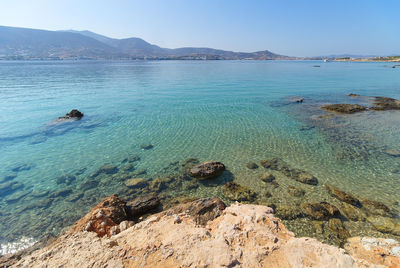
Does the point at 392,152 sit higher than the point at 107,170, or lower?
higher

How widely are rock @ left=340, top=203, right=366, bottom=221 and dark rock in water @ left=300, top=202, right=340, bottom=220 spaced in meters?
0.42

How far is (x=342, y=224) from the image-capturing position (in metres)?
7.27

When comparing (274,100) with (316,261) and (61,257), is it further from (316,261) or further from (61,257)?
(61,257)

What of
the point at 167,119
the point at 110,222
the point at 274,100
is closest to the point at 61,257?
the point at 110,222

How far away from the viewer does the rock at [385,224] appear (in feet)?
22.6

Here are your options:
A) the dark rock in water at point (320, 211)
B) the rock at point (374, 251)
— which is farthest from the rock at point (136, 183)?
the rock at point (374, 251)

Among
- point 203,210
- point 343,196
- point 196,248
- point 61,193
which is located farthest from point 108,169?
point 343,196

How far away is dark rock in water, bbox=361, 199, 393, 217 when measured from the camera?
7727 millimetres

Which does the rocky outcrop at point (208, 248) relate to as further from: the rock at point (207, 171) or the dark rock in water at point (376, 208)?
the rock at point (207, 171)

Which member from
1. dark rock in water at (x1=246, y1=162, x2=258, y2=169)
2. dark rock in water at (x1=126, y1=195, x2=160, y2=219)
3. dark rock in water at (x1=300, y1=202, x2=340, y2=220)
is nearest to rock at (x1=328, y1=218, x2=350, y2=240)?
dark rock in water at (x1=300, y1=202, x2=340, y2=220)

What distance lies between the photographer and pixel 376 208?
26.1ft

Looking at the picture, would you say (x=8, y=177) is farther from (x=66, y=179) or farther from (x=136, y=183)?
(x=136, y=183)

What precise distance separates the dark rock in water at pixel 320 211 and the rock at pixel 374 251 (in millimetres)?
1189

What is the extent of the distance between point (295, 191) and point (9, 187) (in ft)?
49.8
